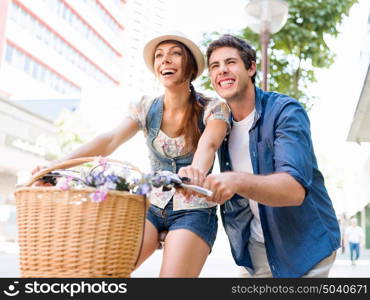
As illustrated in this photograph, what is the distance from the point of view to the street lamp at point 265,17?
6.58m

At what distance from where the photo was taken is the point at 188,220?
2275 mm

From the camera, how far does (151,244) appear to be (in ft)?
7.77

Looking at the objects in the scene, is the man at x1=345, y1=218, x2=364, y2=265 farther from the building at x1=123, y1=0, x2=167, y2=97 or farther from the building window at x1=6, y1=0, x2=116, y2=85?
the building at x1=123, y1=0, x2=167, y2=97

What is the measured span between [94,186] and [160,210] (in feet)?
2.58

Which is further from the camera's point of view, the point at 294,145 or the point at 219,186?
the point at 294,145

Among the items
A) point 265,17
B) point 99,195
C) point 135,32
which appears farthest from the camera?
point 135,32

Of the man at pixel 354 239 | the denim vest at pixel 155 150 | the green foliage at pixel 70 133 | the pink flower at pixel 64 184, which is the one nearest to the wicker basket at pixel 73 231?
the pink flower at pixel 64 184

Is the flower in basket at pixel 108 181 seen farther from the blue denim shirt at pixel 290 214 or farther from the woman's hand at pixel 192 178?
the blue denim shirt at pixel 290 214

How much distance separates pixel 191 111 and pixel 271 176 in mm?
716

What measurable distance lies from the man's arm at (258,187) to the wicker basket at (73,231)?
291 mm

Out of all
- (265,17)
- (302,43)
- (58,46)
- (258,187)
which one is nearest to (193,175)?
(258,187)

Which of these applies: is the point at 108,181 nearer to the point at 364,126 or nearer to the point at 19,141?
the point at 364,126

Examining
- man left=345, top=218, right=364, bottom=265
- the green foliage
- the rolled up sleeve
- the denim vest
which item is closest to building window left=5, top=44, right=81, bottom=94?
the green foliage

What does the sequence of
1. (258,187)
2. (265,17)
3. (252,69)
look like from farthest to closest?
(265,17), (252,69), (258,187)
